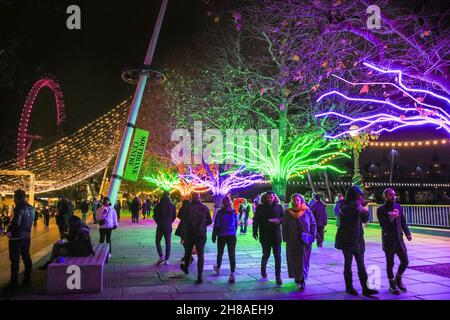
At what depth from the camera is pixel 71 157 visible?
26906 mm

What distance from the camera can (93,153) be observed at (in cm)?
2731

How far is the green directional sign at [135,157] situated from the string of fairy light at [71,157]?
35.3ft

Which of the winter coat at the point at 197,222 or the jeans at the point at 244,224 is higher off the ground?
the winter coat at the point at 197,222

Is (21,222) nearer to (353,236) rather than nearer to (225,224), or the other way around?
(225,224)

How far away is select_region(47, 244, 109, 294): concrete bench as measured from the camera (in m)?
6.43

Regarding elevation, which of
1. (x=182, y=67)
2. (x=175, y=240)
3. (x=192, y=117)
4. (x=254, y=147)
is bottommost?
(x=175, y=240)

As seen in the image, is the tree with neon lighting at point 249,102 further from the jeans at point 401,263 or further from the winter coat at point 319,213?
the jeans at point 401,263

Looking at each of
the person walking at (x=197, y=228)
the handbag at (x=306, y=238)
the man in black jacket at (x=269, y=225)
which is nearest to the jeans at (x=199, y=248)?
the person walking at (x=197, y=228)

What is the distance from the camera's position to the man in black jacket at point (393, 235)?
6617 millimetres

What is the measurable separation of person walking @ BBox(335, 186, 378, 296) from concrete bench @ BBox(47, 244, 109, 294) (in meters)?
4.10

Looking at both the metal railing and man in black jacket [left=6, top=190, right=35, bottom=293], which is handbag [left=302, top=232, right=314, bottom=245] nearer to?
man in black jacket [left=6, top=190, right=35, bottom=293]
